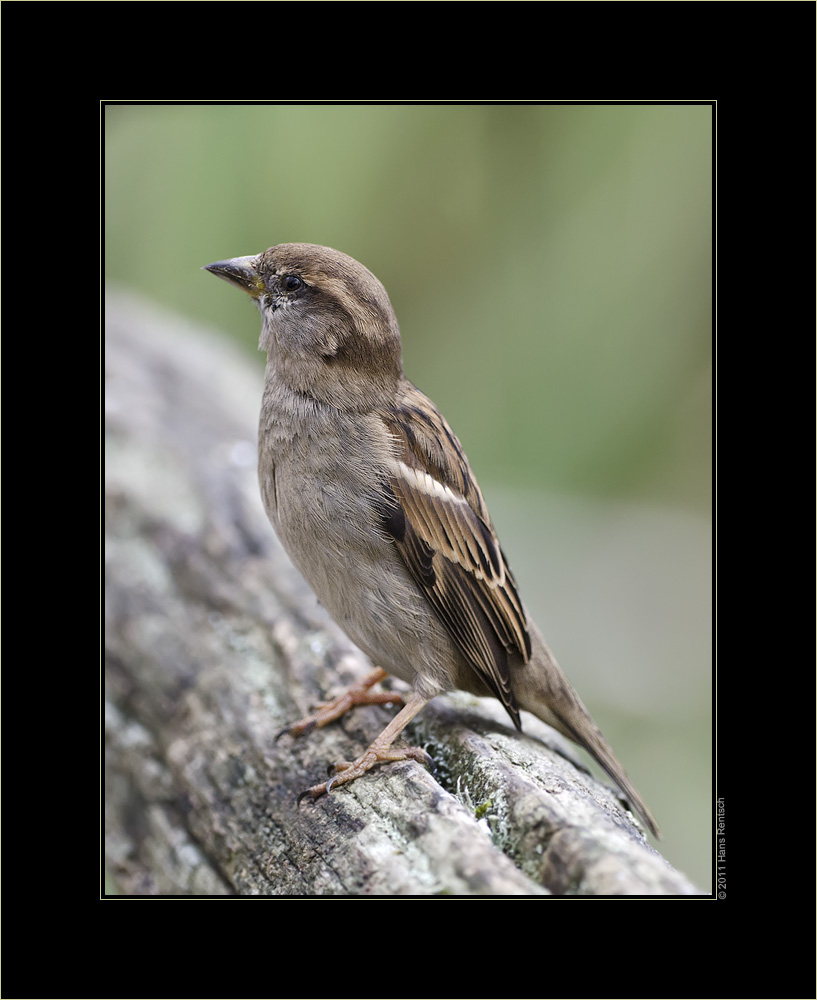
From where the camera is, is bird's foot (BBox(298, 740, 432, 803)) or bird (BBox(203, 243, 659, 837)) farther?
bird (BBox(203, 243, 659, 837))

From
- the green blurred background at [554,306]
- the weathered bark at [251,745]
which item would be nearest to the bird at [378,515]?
the weathered bark at [251,745]

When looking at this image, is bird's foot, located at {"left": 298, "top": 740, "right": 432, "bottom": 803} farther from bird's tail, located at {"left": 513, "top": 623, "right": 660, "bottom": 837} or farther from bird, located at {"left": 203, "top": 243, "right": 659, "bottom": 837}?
bird's tail, located at {"left": 513, "top": 623, "right": 660, "bottom": 837}

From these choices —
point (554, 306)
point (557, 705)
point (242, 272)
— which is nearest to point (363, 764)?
point (557, 705)

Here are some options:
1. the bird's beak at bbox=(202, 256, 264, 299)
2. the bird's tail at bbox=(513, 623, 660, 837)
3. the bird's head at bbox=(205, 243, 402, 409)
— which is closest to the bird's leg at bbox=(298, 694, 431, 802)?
the bird's tail at bbox=(513, 623, 660, 837)

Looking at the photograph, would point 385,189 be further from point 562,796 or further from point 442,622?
point 562,796
